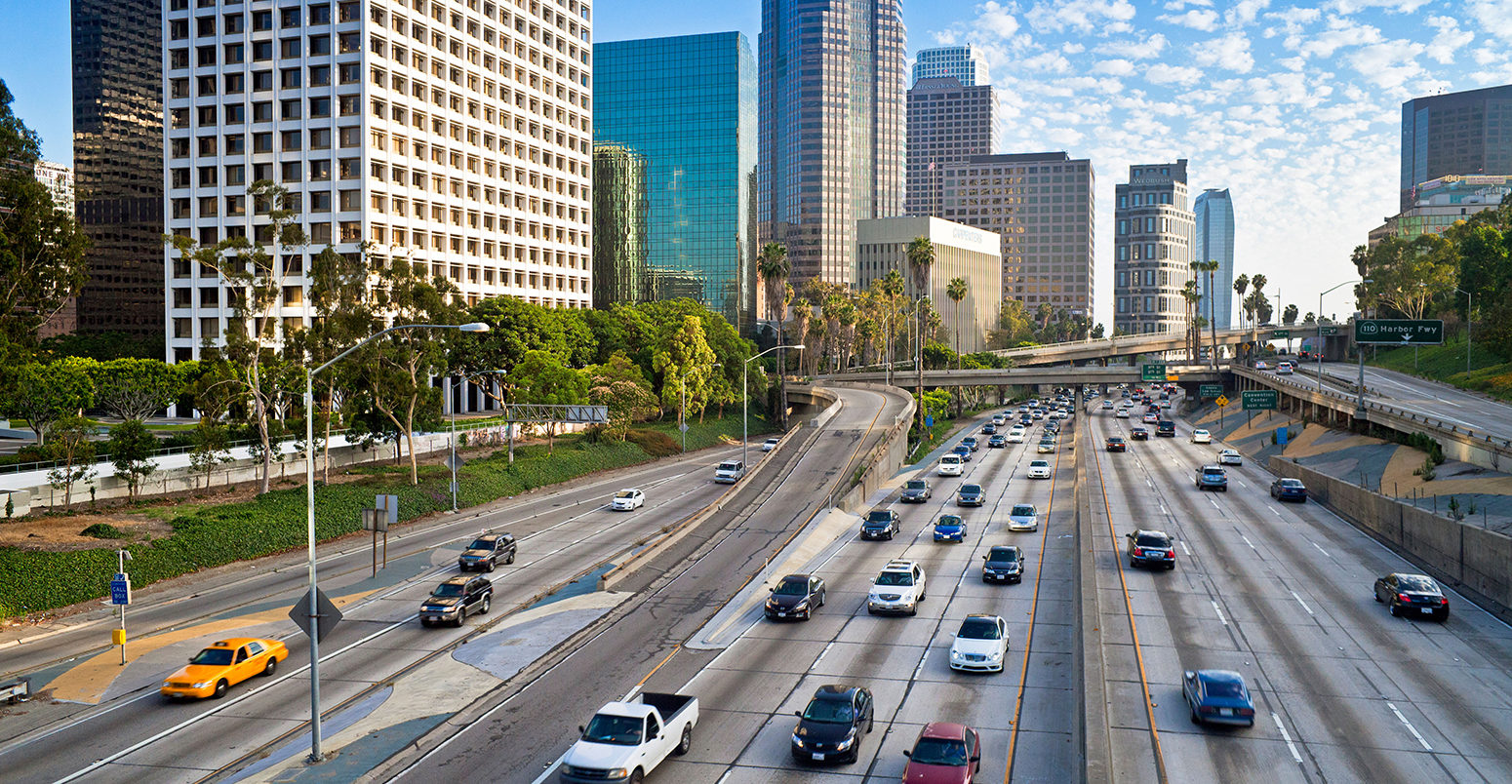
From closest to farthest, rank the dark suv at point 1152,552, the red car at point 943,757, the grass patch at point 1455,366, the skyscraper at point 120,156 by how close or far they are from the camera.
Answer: the red car at point 943,757
the dark suv at point 1152,552
the grass patch at point 1455,366
the skyscraper at point 120,156

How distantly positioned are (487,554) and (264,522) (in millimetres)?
12749

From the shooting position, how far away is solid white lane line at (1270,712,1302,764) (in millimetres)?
22328

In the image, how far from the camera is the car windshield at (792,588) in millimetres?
35938

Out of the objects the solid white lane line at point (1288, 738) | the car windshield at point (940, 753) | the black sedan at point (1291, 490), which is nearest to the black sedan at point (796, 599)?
the car windshield at point (940, 753)

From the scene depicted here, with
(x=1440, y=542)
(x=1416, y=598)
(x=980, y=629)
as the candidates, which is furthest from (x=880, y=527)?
(x=1440, y=542)

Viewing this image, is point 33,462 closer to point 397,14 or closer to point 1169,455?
point 397,14

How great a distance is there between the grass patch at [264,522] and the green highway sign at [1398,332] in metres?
56.5

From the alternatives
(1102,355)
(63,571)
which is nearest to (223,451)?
(63,571)

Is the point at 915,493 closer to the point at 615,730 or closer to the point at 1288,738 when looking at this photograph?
the point at 1288,738

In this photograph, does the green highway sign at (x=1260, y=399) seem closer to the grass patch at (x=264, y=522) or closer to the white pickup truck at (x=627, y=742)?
the grass patch at (x=264, y=522)

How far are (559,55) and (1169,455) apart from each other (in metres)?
90.4

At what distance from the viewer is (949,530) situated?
167 ft

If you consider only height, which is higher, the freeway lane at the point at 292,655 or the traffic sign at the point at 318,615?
the traffic sign at the point at 318,615

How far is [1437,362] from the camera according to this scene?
12100 centimetres
